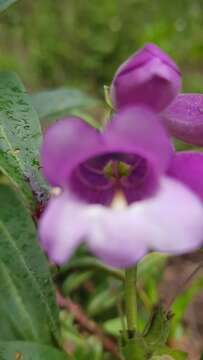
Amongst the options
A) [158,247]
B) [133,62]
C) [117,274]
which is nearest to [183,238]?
[158,247]

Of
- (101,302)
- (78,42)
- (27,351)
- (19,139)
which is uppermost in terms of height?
(19,139)

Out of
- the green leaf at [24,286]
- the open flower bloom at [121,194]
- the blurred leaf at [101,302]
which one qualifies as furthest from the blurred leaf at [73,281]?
the open flower bloom at [121,194]

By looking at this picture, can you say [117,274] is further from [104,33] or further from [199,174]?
[104,33]

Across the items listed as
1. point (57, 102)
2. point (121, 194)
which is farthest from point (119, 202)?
point (57, 102)

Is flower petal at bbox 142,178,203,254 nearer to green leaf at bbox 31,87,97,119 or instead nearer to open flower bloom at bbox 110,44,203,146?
open flower bloom at bbox 110,44,203,146

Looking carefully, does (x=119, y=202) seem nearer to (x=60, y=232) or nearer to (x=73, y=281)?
(x=60, y=232)

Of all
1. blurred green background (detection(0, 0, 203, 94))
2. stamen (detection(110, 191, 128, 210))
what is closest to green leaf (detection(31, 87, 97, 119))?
stamen (detection(110, 191, 128, 210))
